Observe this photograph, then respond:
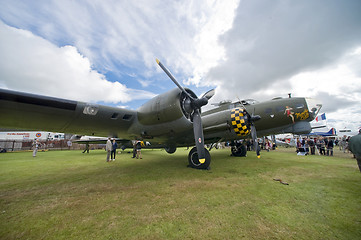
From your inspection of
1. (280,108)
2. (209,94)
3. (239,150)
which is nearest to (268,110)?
(280,108)

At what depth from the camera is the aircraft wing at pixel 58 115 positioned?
376cm

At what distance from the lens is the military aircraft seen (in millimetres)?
4121

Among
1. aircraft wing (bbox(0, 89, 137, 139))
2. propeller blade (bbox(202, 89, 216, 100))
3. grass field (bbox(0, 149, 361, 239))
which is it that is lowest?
grass field (bbox(0, 149, 361, 239))

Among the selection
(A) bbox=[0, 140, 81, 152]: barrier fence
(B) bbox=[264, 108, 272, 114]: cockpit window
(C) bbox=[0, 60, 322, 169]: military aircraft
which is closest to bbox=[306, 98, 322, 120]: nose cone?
(C) bbox=[0, 60, 322, 169]: military aircraft

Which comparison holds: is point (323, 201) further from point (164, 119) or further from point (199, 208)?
point (164, 119)

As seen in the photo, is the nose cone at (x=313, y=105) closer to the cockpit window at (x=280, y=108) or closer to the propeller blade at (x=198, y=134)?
the cockpit window at (x=280, y=108)

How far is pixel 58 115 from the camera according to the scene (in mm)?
4512

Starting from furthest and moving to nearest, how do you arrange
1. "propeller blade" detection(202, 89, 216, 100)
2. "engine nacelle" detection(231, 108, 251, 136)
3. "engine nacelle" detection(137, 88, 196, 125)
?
1. "engine nacelle" detection(231, 108, 251, 136)
2. "propeller blade" detection(202, 89, 216, 100)
3. "engine nacelle" detection(137, 88, 196, 125)

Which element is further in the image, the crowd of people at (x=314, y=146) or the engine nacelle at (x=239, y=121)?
the crowd of people at (x=314, y=146)

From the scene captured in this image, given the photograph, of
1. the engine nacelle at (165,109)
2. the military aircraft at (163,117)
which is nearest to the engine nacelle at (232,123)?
the military aircraft at (163,117)

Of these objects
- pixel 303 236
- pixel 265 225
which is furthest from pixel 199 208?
pixel 303 236

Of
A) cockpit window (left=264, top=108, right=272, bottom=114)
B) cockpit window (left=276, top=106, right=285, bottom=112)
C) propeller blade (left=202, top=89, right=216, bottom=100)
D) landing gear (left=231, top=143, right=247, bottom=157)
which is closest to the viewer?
propeller blade (left=202, top=89, right=216, bottom=100)

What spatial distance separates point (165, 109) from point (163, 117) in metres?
0.32

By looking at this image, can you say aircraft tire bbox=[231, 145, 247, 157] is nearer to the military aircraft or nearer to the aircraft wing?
the military aircraft
